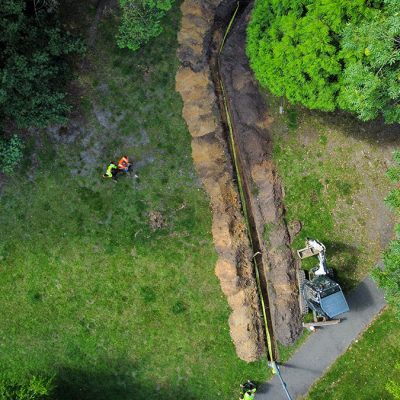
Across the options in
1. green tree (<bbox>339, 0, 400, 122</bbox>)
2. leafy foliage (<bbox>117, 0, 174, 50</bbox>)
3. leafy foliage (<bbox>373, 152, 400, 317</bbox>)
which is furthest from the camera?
leafy foliage (<bbox>117, 0, 174, 50</bbox>)

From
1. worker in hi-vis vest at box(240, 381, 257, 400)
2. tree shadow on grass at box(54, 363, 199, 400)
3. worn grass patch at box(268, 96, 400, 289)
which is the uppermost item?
worn grass patch at box(268, 96, 400, 289)

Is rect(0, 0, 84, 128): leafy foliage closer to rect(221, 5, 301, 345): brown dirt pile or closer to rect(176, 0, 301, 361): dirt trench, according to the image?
rect(176, 0, 301, 361): dirt trench

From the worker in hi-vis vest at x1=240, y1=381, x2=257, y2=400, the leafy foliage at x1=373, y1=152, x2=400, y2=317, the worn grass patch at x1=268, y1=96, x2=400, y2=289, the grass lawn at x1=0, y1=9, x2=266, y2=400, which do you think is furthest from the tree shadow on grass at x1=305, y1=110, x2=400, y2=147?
the worker in hi-vis vest at x1=240, y1=381, x2=257, y2=400

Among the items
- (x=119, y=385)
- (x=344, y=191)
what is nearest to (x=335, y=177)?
(x=344, y=191)

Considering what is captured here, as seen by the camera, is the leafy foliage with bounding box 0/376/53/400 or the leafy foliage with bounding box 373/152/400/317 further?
the leafy foliage with bounding box 0/376/53/400

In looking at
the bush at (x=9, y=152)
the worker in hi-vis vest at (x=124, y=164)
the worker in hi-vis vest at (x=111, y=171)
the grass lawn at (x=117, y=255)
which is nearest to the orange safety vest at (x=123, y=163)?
the worker in hi-vis vest at (x=124, y=164)

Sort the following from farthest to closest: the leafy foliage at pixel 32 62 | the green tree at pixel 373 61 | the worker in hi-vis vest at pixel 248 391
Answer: the worker in hi-vis vest at pixel 248 391 < the leafy foliage at pixel 32 62 < the green tree at pixel 373 61

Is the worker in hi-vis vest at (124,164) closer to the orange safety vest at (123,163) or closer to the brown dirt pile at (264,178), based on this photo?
Answer: the orange safety vest at (123,163)

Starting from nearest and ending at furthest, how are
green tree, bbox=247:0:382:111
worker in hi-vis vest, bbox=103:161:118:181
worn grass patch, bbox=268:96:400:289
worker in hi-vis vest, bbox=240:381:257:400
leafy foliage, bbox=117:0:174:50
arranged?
green tree, bbox=247:0:382:111 < leafy foliage, bbox=117:0:174:50 < worker in hi-vis vest, bbox=240:381:257:400 < worker in hi-vis vest, bbox=103:161:118:181 < worn grass patch, bbox=268:96:400:289
